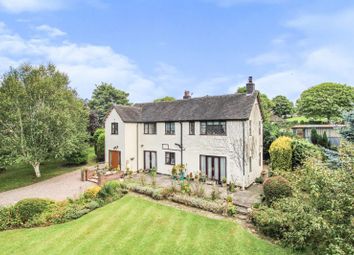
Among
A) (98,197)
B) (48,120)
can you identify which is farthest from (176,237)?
(48,120)

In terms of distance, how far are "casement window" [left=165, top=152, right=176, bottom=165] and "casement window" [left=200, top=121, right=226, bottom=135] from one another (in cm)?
426

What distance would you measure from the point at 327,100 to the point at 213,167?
51620 millimetres

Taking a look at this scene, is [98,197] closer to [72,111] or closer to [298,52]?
[72,111]

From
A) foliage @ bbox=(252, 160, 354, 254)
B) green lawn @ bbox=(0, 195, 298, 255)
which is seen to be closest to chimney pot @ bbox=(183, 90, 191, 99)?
green lawn @ bbox=(0, 195, 298, 255)

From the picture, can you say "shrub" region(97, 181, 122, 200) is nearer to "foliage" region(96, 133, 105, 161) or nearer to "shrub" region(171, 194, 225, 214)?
"shrub" region(171, 194, 225, 214)

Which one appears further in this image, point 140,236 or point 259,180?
point 259,180

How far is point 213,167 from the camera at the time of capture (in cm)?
2027

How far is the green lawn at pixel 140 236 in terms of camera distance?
9.95 meters

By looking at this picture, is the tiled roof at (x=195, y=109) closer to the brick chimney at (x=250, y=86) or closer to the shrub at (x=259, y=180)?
the brick chimney at (x=250, y=86)

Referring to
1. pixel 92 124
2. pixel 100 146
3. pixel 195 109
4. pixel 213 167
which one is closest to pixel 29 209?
pixel 213 167

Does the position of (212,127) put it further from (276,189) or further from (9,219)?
(9,219)

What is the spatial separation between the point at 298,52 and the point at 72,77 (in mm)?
32208

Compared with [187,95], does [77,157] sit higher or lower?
lower

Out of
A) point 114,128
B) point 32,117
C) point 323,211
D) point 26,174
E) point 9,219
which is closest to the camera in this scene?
point 323,211
